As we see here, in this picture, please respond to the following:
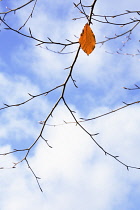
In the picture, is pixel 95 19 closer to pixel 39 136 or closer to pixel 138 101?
pixel 138 101

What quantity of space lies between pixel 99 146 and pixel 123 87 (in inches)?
27.1

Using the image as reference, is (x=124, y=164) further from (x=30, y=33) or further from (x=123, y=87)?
(x=30, y=33)

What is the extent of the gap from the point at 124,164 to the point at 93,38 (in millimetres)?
1344

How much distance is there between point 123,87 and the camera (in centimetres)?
285

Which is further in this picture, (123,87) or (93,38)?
(123,87)

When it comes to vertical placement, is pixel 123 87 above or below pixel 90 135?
above

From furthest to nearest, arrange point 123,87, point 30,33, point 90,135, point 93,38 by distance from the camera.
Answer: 1. point 90,135
2. point 123,87
3. point 30,33
4. point 93,38

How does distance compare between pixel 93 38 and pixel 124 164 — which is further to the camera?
pixel 124 164

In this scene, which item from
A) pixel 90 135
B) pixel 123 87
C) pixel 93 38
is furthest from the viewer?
pixel 90 135

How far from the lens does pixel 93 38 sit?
97.5 inches

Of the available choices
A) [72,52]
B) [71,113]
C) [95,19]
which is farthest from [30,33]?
[71,113]

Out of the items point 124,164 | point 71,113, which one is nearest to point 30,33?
point 71,113

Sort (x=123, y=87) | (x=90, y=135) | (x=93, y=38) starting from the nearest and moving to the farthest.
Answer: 1. (x=93, y=38)
2. (x=123, y=87)
3. (x=90, y=135)

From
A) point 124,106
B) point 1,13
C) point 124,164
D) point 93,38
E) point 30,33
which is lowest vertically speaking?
point 124,164
